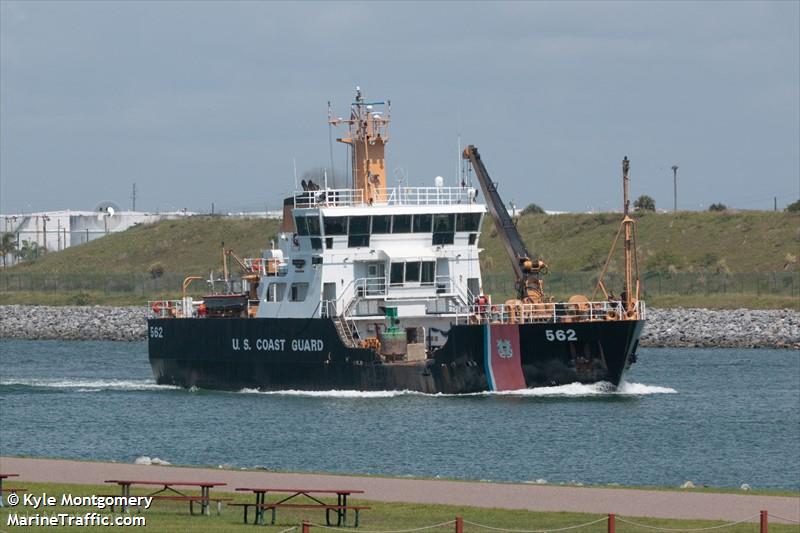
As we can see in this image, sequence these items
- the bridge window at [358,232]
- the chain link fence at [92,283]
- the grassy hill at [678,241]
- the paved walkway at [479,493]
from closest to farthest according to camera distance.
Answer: the paved walkway at [479,493] → the bridge window at [358,232] → the grassy hill at [678,241] → the chain link fence at [92,283]

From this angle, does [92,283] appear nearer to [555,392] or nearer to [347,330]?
[347,330]

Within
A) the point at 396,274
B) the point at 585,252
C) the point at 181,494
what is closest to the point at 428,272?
the point at 396,274

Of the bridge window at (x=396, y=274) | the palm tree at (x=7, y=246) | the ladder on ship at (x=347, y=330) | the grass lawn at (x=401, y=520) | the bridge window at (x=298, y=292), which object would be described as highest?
the palm tree at (x=7, y=246)

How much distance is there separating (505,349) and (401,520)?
2280cm

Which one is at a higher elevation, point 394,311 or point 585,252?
point 585,252

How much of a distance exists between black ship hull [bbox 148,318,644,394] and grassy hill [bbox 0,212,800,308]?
125 ft

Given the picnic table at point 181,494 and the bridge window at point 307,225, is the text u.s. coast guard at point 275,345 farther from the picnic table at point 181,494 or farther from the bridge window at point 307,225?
the picnic table at point 181,494

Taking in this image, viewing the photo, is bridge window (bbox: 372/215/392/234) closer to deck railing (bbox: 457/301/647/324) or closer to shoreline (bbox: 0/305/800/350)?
deck railing (bbox: 457/301/647/324)

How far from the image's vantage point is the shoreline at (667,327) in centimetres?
7575

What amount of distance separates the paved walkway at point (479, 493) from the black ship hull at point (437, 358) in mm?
17583

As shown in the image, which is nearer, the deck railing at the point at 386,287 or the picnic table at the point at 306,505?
the picnic table at the point at 306,505

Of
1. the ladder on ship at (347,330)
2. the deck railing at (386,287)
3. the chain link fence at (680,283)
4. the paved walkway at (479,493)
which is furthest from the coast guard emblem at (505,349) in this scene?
the chain link fence at (680,283)

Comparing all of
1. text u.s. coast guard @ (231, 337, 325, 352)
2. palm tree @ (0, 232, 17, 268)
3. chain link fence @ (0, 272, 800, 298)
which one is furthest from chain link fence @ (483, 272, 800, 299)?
palm tree @ (0, 232, 17, 268)

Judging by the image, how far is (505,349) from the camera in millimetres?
46000
